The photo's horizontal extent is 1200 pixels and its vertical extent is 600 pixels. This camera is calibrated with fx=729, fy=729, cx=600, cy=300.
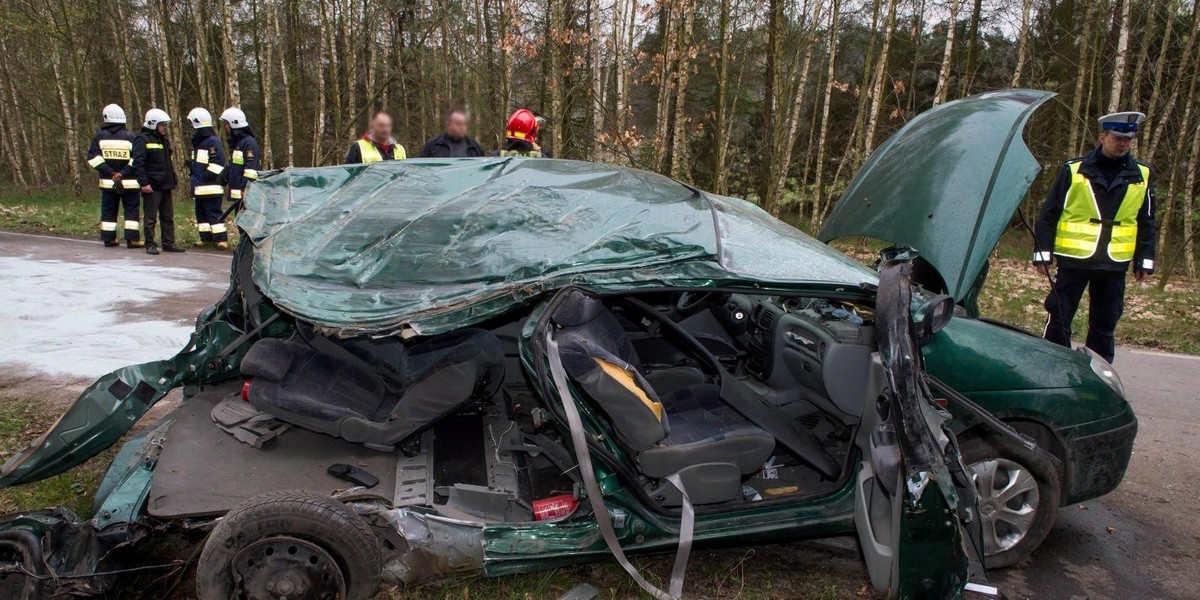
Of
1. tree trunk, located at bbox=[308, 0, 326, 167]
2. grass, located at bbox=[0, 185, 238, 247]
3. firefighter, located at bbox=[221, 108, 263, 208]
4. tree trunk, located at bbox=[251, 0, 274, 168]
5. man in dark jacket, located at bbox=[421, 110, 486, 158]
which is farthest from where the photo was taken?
tree trunk, located at bbox=[251, 0, 274, 168]

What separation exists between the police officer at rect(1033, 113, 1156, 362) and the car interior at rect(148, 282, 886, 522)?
8.11 ft

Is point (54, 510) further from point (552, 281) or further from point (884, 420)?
point (884, 420)

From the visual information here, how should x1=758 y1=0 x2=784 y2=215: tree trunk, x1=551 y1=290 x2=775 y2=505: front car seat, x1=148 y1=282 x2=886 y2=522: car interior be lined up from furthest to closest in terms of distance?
x1=758 y1=0 x2=784 y2=215: tree trunk < x1=148 y1=282 x2=886 y2=522: car interior < x1=551 y1=290 x2=775 y2=505: front car seat

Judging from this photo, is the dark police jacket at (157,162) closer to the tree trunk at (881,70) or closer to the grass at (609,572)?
the grass at (609,572)

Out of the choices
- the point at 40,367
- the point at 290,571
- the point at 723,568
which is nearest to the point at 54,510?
the point at 290,571

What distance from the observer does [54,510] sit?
2.50 meters

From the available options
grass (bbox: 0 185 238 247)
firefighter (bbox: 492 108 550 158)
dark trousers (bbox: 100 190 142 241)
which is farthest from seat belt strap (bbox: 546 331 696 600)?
grass (bbox: 0 185 238 247)

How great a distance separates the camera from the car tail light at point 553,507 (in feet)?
8.63

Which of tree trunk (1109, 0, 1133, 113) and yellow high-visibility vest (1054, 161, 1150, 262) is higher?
tree trunk (1109, 0, 1133, 113)

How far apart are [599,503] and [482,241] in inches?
44.0

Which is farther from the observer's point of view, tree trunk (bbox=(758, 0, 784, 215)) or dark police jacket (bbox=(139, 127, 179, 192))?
tree trunk (bbox=(758, 0, 784, 215))

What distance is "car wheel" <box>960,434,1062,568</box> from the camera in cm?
295

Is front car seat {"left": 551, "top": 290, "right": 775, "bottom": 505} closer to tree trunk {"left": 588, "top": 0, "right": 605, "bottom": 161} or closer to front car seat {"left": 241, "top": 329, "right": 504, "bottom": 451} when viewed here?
front car seat {"left": 241, "top": 329, "right": 504, "bottom": 451}

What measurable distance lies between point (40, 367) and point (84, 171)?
2289 centimetres
